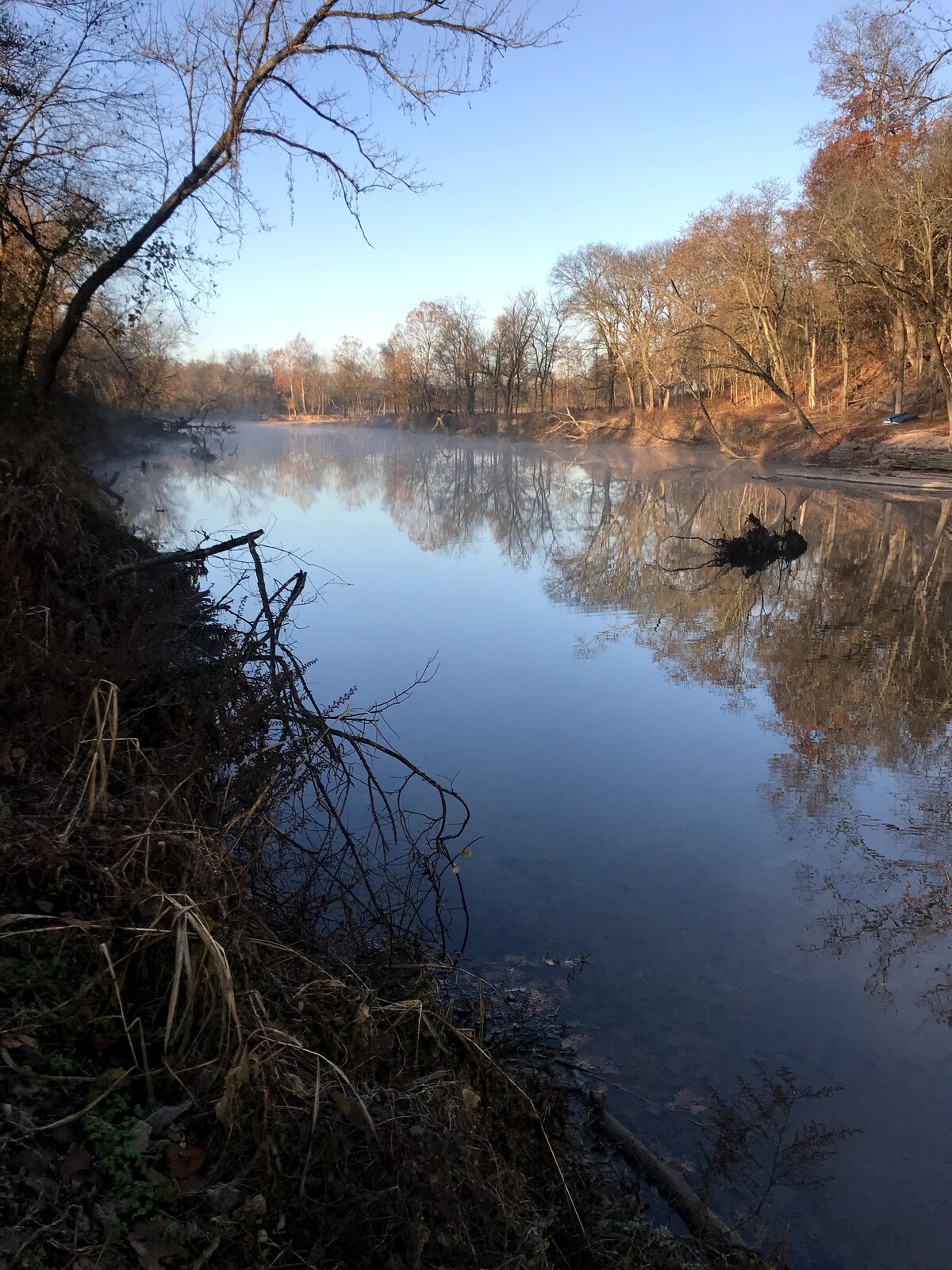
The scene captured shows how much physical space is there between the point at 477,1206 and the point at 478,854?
3228mm

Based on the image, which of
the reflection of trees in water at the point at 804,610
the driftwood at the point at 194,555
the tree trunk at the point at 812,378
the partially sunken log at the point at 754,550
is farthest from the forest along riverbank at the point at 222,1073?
the tree trunk at the point at 812,378

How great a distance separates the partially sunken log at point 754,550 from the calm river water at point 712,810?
46 cm

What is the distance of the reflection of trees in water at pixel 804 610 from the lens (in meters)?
5.73

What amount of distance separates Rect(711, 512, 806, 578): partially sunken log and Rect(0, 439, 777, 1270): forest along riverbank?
506 inches

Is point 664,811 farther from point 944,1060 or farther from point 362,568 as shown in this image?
point 362,568

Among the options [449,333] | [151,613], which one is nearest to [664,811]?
[151,613]

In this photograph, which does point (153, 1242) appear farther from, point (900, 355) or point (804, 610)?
point (900, 355)

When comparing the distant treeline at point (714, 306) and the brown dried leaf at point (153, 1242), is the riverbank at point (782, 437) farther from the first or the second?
the brown dried leaf at point (153, 1242)

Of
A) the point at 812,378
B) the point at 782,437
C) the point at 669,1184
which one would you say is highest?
the point at 812,378

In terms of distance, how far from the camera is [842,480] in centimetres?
2936


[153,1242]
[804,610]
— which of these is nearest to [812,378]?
[804,610]

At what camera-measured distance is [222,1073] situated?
2.58m

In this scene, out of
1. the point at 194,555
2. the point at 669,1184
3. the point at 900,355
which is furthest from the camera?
the point at 900,355

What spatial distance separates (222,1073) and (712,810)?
4.70 m
